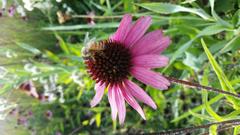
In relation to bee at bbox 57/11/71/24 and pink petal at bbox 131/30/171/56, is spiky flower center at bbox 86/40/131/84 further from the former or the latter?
bee at bbox 57/11/71/24

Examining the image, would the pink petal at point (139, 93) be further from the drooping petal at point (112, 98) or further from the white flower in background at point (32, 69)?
the white flower in background at point (32, 69)

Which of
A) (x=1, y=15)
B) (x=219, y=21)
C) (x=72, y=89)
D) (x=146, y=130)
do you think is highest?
(x=1, y=15)

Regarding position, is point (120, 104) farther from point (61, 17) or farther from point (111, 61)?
point (61, 17)

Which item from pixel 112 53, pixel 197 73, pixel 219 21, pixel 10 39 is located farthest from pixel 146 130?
pixel 112 53

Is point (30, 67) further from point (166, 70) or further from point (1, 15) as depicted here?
point (166, 70)

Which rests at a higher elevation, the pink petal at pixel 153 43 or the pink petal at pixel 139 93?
the pink petal at pixel 153 43

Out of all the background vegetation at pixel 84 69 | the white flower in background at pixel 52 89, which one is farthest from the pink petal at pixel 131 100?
the white flower in background at pixel 52 89

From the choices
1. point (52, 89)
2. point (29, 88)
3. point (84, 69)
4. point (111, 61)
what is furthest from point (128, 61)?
point (29, 88)
